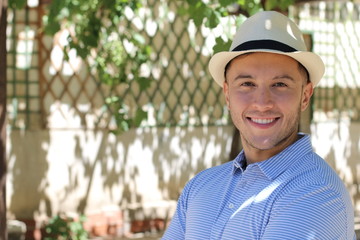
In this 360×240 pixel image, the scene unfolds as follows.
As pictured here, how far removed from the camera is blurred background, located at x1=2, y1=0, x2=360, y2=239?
6695 millimetres

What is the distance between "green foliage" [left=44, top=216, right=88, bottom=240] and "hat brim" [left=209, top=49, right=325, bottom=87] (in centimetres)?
452

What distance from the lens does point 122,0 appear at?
511 cm

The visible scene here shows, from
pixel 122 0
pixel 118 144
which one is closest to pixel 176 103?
pixel 118 144

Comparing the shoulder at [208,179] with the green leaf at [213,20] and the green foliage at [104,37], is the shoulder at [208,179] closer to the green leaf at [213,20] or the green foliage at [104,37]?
the green leaf at [213,20]

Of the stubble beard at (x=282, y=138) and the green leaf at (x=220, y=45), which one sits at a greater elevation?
the green leaf at (x=220, y=45)

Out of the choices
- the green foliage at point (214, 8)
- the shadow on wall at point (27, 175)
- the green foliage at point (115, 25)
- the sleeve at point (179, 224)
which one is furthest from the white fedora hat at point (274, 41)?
the shadow on wall at point (27, 175)

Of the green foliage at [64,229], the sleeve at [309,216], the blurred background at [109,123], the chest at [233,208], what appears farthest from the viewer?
the blurred background at [109,123]

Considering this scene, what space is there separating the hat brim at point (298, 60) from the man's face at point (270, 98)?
0.10 ft

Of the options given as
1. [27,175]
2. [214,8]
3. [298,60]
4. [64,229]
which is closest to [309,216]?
[298,60]

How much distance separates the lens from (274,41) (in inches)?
80.7

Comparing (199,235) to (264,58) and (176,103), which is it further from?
(176,103)

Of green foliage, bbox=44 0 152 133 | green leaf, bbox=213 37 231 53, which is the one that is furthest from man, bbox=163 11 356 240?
green foliage, bbox=44 0 152 133

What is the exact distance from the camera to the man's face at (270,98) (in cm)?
204

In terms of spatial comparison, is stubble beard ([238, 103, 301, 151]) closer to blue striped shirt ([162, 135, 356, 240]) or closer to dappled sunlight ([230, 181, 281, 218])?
blue striped shirt ([162, 135, 356, 240])
